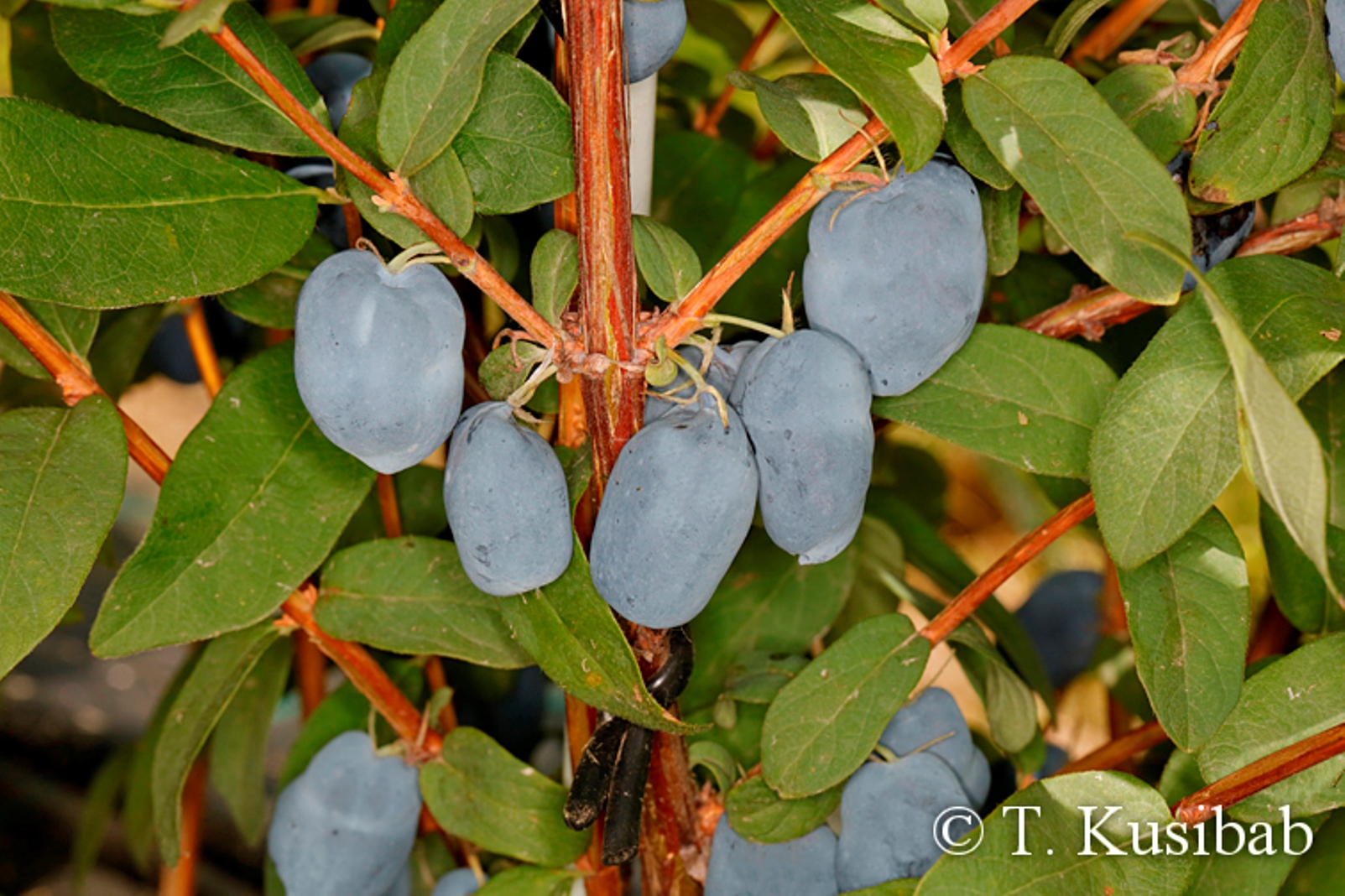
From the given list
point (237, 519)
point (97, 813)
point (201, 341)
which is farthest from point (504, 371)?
point (97, 813)

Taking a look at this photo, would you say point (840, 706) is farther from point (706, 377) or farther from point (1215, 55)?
point (1215, 55)

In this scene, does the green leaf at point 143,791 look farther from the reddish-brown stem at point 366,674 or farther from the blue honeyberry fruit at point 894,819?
the blue honeyberry fruit at point 894,819

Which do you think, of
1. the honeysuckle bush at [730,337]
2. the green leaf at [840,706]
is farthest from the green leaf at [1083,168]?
the green leaf at [840,706]

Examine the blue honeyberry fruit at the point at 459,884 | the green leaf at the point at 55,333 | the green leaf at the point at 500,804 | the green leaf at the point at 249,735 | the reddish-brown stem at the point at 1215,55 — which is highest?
the reddish-brown stem at the point at 1215,55

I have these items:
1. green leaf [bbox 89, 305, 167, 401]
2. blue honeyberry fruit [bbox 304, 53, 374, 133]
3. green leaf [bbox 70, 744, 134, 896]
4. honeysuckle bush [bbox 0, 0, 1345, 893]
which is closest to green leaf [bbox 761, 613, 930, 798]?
honeysuckle bush [bbox 0, 0, 1345, 893]

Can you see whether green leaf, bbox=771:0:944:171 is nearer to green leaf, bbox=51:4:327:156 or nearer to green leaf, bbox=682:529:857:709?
green leaf, bbox=51:4:327:156

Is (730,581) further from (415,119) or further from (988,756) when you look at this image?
(415,119)
